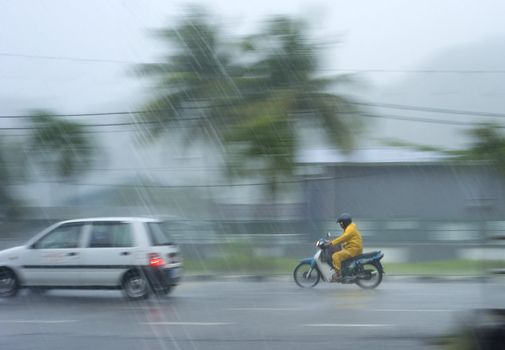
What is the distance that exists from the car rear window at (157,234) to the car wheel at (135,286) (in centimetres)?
61

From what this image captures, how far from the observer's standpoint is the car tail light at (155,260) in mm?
11336

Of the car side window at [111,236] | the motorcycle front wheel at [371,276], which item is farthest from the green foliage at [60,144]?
the motorcycle front wheel at [371,276]

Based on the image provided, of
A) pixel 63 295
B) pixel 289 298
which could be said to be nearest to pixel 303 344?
pixel 289 298

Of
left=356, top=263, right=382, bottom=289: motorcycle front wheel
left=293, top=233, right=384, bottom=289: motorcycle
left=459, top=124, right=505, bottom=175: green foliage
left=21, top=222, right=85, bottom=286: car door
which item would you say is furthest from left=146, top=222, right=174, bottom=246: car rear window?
left=459, top=124, right=505, bottom=175: green foliage

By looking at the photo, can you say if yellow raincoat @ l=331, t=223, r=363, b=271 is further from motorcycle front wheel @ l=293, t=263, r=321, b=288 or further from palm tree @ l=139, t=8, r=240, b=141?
palm tree @ l=139, t=8, r=240, b=141

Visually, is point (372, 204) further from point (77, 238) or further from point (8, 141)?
point (77, 238)

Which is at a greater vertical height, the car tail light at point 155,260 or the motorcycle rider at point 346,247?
the motorcycle rider at point 346,247

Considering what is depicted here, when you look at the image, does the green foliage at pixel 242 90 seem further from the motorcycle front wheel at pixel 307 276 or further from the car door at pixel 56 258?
the car door at pixel 56 258

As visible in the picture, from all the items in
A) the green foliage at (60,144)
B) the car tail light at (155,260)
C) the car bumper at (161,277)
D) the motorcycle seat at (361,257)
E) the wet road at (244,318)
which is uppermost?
the green foliage at (60,144)

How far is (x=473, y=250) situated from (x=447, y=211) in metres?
6.35

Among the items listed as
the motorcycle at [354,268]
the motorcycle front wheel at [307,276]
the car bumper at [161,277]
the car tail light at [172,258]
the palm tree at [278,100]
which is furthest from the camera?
the palm tree at [278,100]

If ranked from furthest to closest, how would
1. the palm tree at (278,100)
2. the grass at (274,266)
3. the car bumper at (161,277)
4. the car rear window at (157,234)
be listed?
the palm tree at (278,100), the grass at (274,266), the car rear window at (157,234), the car bumper at (161,277)

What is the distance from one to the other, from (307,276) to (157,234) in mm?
3401

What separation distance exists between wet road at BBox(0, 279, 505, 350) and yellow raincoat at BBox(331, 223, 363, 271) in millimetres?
596
